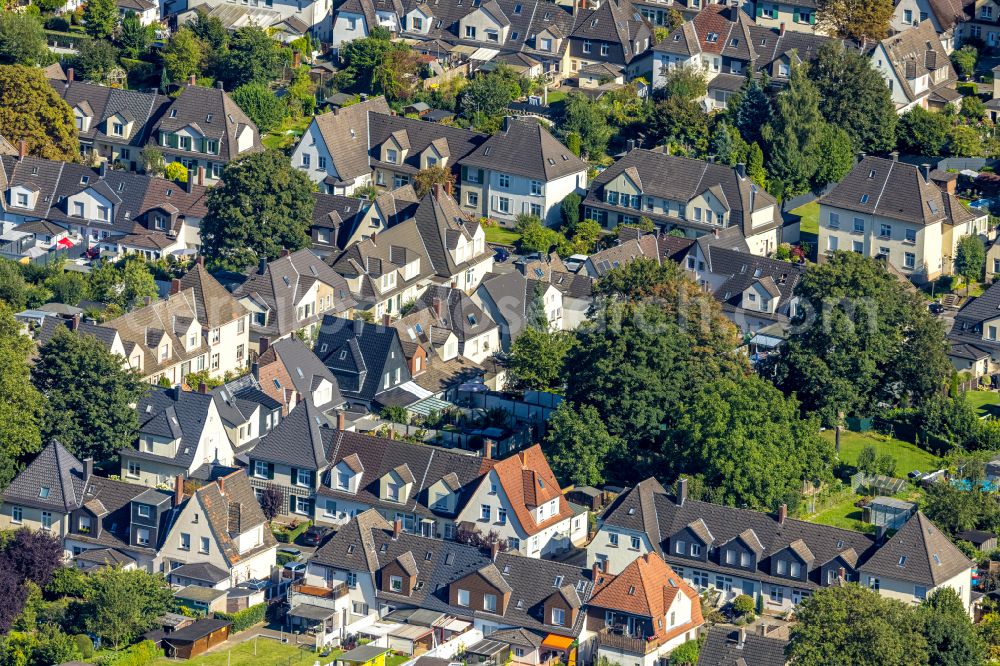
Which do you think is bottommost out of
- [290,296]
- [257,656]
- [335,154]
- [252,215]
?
[257,656]

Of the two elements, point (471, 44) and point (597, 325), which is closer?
point (597, 325)

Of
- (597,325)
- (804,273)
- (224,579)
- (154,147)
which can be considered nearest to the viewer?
(224,579)

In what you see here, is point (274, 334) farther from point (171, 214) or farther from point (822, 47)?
point (822, 47)

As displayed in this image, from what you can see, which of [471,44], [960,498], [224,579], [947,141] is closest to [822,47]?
[947,141]

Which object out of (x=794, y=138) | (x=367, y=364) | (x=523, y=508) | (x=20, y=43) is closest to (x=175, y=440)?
(x=367, y=364)

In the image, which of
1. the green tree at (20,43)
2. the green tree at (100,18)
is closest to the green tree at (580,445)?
the green tree at (20,43)

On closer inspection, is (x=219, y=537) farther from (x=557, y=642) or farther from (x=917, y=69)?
(x=917, y=69)

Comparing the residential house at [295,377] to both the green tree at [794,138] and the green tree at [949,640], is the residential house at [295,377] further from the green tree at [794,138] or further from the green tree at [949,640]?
the green tree at [794,138]

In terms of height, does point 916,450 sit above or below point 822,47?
below
